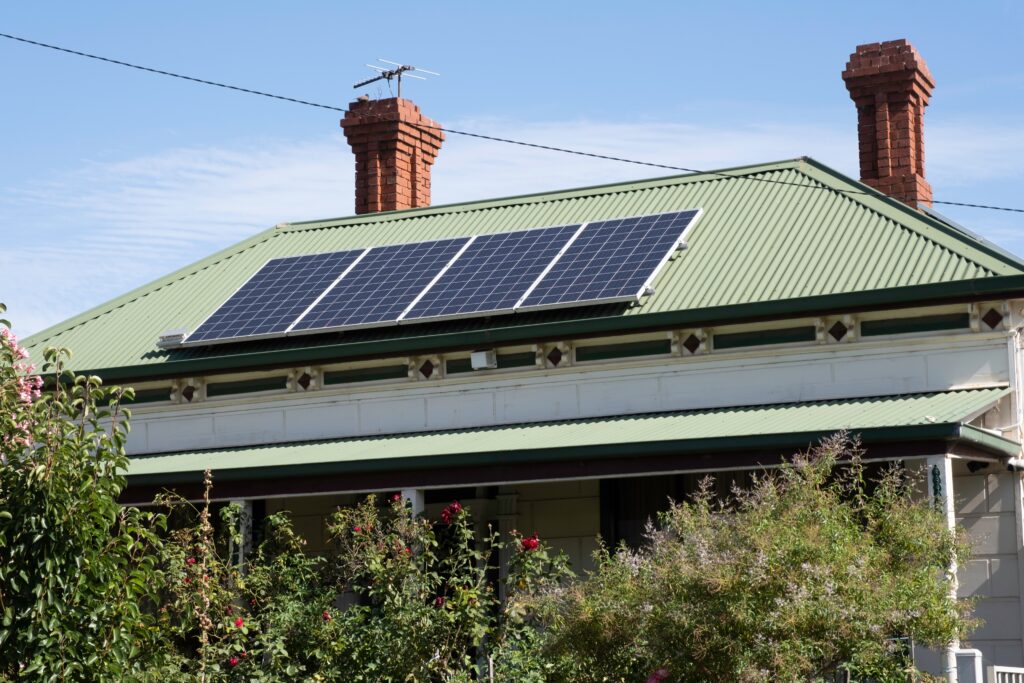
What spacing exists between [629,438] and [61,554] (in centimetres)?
715

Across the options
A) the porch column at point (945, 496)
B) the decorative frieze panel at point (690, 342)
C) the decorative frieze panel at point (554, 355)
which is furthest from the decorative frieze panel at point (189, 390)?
the porch column at point (945, 496)

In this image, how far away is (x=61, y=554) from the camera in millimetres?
12445

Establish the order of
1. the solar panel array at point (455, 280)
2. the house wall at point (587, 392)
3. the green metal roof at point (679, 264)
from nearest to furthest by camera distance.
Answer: the house wall at point (587, 392) < the green metal roof at point (679, 264) < the solar panel array at point (455, 280)

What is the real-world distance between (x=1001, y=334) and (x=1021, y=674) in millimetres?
3952

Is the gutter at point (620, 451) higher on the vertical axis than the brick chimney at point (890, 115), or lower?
lower

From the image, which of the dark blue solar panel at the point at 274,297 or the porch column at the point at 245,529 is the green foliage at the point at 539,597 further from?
the dark blue solar panel at the point at 274,297

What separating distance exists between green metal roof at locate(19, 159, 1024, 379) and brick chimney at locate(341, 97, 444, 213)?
1.29m

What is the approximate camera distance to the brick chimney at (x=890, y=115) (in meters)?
23.0

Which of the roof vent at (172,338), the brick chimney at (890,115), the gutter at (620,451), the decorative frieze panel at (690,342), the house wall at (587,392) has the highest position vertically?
the brick chimney at (890,115)

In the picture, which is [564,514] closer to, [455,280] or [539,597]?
[455,280]

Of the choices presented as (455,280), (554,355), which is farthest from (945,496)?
(455,280)

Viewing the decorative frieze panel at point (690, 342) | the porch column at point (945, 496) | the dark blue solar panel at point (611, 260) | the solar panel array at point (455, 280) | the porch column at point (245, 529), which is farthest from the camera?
the solar panel array at point (455, 280)

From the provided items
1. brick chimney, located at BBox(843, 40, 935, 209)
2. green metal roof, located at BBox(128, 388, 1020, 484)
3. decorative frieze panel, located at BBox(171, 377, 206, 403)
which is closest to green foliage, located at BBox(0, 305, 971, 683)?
green metal roof, located at BBox(128, 388, 1020, 484)

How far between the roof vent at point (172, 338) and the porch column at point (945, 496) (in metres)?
10.9
